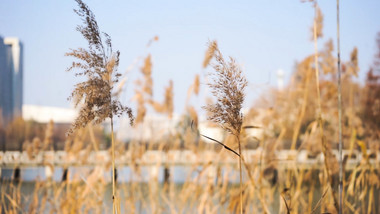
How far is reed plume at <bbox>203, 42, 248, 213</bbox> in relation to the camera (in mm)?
875

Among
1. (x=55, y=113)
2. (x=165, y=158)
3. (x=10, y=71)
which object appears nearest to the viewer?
(x=165, y=158)

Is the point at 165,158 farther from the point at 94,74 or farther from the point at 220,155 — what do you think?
the point at 94,74

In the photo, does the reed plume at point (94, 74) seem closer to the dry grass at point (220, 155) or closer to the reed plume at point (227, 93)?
the dry grass at point (220, 155)

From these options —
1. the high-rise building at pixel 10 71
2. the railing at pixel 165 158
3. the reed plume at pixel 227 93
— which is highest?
the high-rise building at pixel 10 71

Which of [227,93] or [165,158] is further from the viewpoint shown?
[165,158]

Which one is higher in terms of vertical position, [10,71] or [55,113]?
[10,71]

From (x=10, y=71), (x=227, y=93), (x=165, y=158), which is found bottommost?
(x=165, y=158)

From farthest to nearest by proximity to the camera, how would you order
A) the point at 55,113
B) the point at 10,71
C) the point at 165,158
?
the point at 10,71, the point at 55,113, the point at 165,158

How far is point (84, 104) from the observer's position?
2.97 ft

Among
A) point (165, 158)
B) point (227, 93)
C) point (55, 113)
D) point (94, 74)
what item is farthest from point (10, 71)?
point (227, 93)

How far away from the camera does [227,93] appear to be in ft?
2.90

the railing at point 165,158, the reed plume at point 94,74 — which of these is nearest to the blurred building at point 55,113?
the reed plume at point 94,74

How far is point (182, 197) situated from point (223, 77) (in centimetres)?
116

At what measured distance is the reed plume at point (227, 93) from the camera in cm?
88
